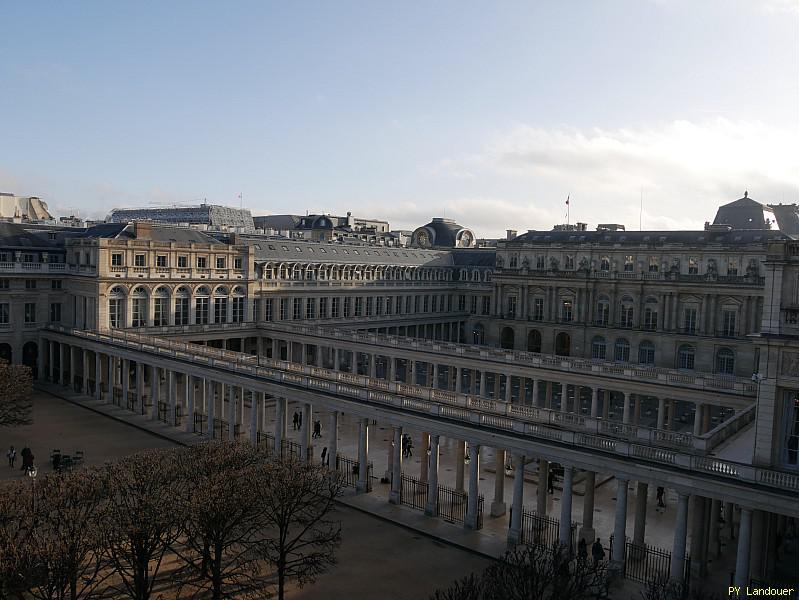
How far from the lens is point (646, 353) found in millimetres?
84188

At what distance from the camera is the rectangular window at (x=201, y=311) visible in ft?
241

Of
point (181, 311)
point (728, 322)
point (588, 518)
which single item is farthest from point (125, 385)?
point (728, 322)

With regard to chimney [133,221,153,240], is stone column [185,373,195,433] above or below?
below

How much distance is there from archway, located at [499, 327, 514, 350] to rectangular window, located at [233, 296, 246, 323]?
3636cm

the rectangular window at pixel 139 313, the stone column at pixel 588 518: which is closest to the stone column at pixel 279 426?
the stone column at pixel 588 518

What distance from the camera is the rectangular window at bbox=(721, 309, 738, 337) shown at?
7781 cm

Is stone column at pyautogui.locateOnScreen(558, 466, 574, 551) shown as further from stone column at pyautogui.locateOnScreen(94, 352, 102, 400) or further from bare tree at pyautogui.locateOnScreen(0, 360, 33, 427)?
stone column at pyautogui.locateOnScreen(94, 352, 102, 400)

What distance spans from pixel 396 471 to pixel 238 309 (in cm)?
4434

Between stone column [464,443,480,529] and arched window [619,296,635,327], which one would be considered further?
arched window [619,296,635,327]

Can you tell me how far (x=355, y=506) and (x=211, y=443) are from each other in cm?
931

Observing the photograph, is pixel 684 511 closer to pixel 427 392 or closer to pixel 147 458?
pixel 427 392

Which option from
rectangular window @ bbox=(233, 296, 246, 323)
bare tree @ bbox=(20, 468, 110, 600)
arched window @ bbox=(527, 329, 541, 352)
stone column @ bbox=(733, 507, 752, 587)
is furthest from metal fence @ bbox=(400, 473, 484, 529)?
arched window @ bbox=(527, 329, 541, 352)

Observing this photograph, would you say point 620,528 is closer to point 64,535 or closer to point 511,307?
point 64,535

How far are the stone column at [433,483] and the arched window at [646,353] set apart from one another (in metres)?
54.9
